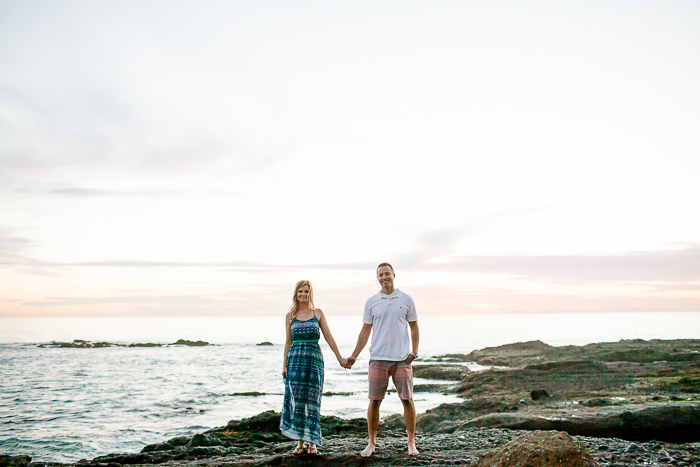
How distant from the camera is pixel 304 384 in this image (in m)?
6.77

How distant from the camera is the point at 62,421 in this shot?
677 inches

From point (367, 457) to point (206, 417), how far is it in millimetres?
13759

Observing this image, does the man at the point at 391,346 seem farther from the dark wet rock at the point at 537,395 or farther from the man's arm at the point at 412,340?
the dark wet rock at the point at 537,395

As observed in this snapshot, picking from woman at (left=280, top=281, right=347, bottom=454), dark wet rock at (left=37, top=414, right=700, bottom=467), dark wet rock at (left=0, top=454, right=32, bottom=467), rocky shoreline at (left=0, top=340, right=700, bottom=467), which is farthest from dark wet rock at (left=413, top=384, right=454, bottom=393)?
woman at (left=280, top=281, right=347, bottom=454)

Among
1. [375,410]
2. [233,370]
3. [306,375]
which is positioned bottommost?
[233,370]

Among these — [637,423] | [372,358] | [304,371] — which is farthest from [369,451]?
[637,423]

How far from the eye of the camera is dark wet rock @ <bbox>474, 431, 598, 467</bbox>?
16.2 feet

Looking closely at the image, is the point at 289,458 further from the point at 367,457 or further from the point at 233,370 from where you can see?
the point at 233,370

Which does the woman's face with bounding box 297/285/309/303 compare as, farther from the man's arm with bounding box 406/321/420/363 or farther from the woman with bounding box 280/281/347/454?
the man's arm with bounding box 406/321/420/363

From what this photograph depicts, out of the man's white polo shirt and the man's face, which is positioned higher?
the man's face

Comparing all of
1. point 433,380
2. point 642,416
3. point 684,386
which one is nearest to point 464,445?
point 642,416

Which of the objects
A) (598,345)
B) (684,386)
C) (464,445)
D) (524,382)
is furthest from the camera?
(598,345)

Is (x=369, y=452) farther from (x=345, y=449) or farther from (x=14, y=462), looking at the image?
(x=14, y=462)

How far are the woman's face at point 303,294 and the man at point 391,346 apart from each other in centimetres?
94
